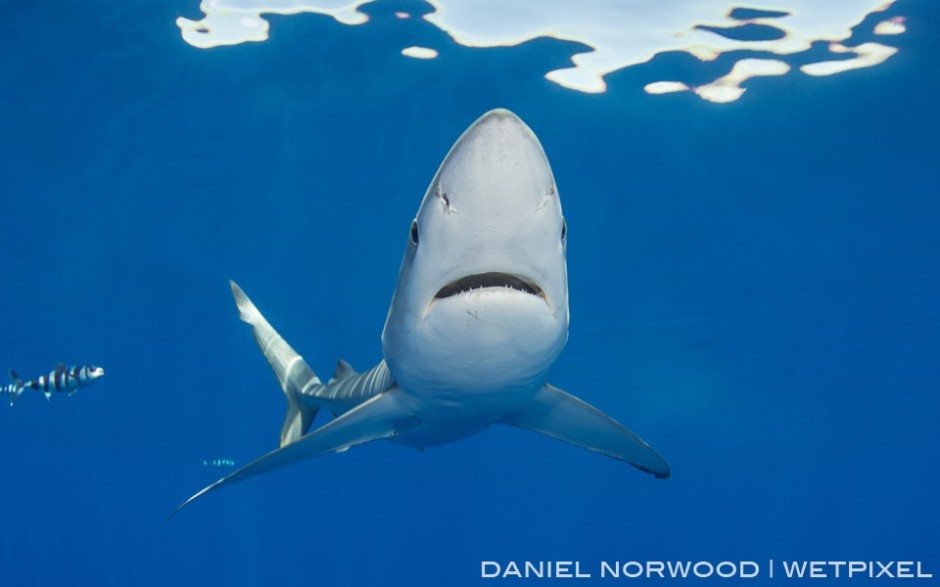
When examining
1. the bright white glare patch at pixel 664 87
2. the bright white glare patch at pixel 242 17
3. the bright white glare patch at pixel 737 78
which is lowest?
the bright white glare patch at pixel 737 78

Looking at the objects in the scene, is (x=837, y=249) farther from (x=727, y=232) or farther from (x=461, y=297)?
(x=461, y=297)

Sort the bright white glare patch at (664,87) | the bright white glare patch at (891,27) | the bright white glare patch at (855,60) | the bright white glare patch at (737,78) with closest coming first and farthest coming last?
the bright white glare patch at (891,27), the bright white glare patch at (855,60), the bright white glare patch at (737,78), the bright white glare patch at (664,87)

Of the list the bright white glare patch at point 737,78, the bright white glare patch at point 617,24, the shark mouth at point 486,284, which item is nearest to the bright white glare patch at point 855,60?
the bright white glare patch at point 617,24

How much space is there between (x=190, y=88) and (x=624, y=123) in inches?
314

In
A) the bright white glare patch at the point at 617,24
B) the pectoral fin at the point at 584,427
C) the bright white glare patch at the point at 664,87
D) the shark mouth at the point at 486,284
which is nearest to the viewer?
the shark mouth at the point at 486,284

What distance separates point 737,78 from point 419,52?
539cm

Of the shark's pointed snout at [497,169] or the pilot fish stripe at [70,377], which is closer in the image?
the shark's pointed snout at [497,169]

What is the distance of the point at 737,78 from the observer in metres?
10.7

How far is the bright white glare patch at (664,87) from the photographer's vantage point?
35.7 feet

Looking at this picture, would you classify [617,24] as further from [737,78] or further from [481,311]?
[481,311]

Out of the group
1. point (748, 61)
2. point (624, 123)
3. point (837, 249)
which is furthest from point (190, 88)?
point (837, 249)

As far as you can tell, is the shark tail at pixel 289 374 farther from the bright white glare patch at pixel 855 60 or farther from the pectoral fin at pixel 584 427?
the bright white glare patch at pixel 855 60

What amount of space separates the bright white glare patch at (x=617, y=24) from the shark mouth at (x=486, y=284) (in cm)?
740

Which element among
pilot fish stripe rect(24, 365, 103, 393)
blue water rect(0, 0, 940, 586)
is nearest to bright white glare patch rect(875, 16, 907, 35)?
blue water rect(0, 0, 940, 586)
